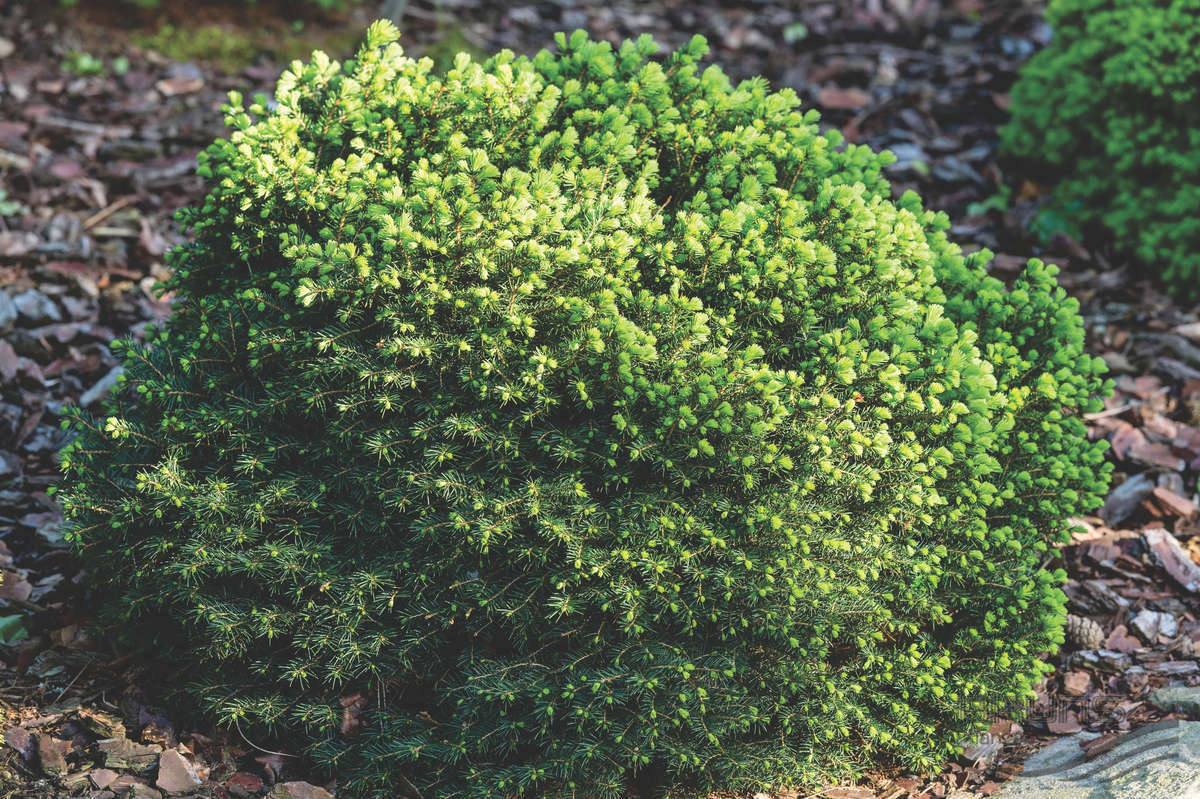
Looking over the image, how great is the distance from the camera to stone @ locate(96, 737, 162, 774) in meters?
2.93

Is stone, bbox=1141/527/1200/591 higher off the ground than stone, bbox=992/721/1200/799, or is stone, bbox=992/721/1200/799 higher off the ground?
stone, bbox=1141/527/1200/591

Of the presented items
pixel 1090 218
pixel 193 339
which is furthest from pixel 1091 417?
pixel 193 339

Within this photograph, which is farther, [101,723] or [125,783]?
[101,723]

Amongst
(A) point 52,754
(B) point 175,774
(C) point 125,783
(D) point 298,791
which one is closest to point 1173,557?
(D) point 298,791

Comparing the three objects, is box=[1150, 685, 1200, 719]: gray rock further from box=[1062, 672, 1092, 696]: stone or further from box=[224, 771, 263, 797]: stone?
box=[224, 771, 263, 797]: stone

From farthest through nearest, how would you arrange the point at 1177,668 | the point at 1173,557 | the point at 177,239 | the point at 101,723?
1. the point at 177,239
2. the point at 1173,557
3. the point at 1177,668
4. the point at 101,723

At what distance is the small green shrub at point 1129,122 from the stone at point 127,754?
17.0 ft

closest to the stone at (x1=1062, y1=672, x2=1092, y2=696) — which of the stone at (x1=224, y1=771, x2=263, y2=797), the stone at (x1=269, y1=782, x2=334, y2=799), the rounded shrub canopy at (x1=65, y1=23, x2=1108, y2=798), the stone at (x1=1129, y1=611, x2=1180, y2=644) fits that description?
the stone at (x1=1129, y1=611, x2=1180, y2=644)

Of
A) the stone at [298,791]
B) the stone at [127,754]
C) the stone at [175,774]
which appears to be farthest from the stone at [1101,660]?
the stone at [127,754]

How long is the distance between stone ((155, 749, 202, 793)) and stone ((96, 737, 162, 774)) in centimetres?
4

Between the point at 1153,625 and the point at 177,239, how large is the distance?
16.7ft

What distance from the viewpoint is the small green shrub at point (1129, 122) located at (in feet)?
16.7

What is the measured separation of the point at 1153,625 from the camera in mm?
3764

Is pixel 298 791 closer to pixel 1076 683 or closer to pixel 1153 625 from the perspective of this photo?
pixel 1076 683
